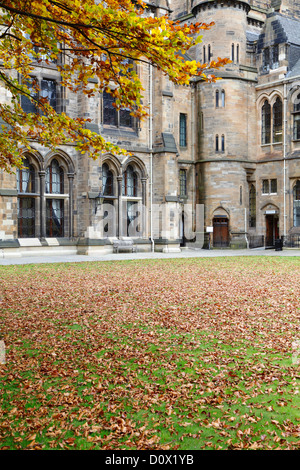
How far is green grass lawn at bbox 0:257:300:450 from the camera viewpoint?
4.08 meters

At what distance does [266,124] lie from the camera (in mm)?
34812

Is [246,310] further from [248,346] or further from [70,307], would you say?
[70,307]

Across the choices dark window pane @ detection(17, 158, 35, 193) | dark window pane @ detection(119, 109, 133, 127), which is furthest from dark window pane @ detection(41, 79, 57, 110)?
dark window pane @ detection(119, 109, 133, 127)

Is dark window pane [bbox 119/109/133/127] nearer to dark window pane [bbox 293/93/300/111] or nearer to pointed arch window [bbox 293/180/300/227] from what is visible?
dark window pane [bbox 293/93/300/111]

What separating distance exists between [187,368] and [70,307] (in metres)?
4.49

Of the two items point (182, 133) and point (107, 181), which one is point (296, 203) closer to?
point (182, 133)

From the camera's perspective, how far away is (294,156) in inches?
1294

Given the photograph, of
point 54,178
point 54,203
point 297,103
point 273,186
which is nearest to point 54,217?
point 54,203

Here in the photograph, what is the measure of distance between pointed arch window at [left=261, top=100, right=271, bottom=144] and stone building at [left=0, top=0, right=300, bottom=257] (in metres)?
0.08

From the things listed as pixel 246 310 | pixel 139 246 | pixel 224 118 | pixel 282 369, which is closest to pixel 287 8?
pixel 224 118

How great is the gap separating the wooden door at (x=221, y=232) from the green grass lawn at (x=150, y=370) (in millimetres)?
22132

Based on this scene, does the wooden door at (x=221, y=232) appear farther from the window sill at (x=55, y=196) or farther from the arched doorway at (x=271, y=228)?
the window sill at (x=55, y=196)

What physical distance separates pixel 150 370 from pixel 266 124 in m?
32.0

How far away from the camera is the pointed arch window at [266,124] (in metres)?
34.7
